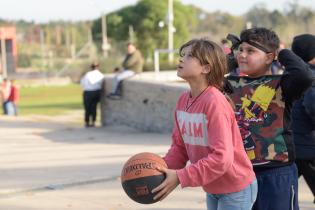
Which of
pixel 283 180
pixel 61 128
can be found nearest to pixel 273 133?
pixel 283 180

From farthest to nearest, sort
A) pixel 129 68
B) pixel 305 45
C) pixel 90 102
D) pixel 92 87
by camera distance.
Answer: pixel 90 102 < pixel 92 87 < pixel 129 68 < pixel 305 45

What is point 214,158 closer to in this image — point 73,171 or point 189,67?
point 189,67

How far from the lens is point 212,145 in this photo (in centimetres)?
328

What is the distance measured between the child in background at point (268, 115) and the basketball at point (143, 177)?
0.84m

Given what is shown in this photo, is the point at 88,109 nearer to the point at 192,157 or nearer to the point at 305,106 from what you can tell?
the point at 305,106

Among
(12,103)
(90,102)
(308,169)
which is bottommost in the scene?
(12,103)

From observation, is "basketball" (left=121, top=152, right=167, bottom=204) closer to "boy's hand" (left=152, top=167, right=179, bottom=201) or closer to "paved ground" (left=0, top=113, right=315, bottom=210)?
"boy's hand" (left=152, top=167, right=179, bottom=201)

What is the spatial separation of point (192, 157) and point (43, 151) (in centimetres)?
855

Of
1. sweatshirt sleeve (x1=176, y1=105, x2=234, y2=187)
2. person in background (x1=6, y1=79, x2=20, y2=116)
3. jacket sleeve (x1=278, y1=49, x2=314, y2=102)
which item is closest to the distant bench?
person in background (x1=6, y1=79, x2=20, y2=116)

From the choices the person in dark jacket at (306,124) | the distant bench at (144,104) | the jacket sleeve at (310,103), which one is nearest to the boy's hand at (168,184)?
the person in dark jacket at (306,124)

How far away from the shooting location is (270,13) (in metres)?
86.2

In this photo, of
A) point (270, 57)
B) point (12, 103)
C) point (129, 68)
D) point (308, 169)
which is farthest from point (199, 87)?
point (12, 103)

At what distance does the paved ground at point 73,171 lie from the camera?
22.1 ft

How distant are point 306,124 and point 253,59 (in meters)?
1.09
